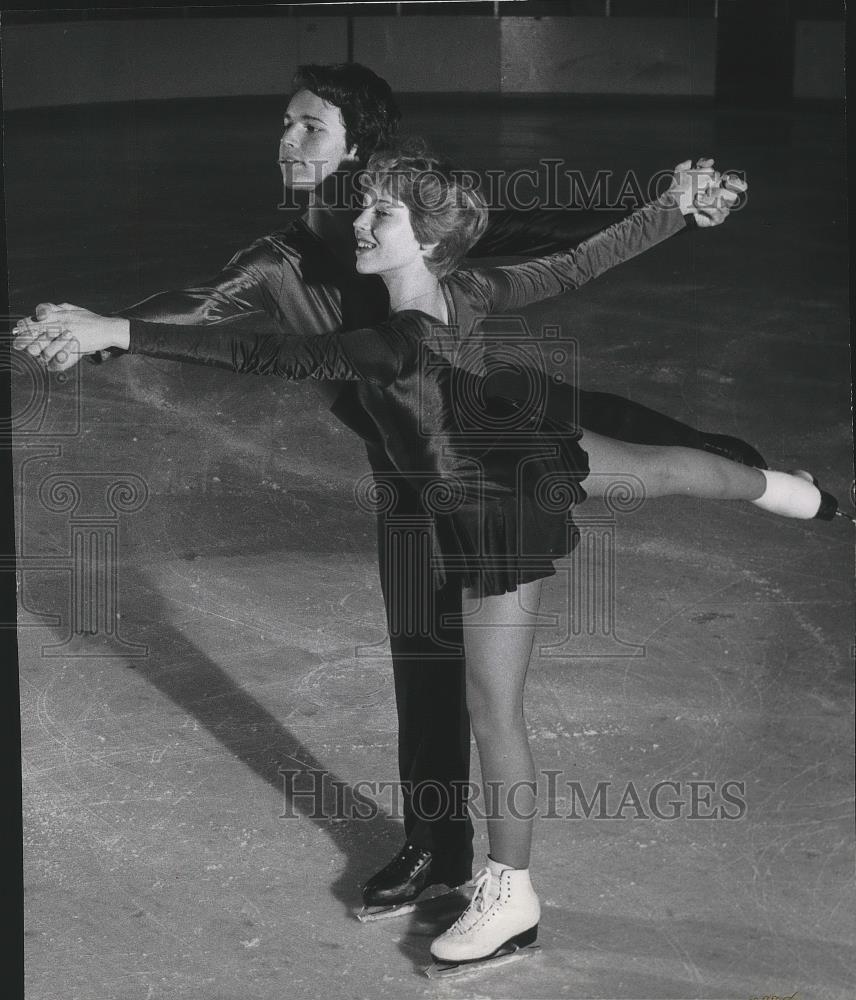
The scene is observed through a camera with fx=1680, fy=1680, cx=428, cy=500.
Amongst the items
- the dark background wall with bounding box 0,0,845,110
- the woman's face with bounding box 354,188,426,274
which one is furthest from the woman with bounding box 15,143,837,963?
the dark background wall with bounding box 0,0,845,110

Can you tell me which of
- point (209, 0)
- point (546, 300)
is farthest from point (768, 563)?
point (209, 0)

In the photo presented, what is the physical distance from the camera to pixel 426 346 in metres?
4.22

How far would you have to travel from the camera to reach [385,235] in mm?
4219

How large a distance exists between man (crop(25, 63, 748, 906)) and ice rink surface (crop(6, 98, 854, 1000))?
10 centimetres

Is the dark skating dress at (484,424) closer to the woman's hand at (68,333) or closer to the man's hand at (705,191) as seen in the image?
the man's hand at (705,191)

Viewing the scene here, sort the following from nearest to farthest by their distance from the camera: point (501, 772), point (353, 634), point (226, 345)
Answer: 1. point (226, 345)
2. point (501, 772)
3. point (353, 634)

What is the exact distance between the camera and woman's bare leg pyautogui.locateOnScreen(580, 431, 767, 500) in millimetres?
4449

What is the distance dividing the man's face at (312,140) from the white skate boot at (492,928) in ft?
6.18

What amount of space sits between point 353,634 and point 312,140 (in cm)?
149

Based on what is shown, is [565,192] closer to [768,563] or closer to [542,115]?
[542,115]

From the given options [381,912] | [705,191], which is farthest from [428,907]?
[705,191]

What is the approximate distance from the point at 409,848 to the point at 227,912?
0.53 meters

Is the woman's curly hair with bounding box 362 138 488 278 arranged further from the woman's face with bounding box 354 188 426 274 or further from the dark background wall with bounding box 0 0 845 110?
the dark background wall with bounding box 0 0 845 110

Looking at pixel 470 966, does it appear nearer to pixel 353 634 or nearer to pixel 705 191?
pixel 353 634
